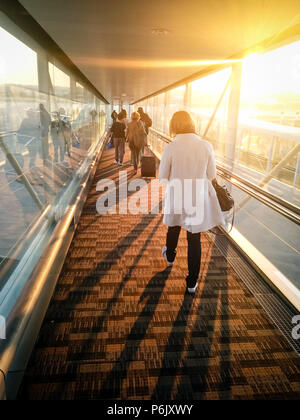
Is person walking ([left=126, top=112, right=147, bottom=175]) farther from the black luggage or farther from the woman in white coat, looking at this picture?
the woman in white coat

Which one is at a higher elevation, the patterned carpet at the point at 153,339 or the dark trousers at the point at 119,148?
the dark trousers at the point at 119,148

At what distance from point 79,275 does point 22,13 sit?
2.12 metres

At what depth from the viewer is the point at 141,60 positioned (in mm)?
4711

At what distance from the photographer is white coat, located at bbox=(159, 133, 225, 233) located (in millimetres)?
2439

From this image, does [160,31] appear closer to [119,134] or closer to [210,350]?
[210,350]

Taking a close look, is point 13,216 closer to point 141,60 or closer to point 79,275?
point 79,275

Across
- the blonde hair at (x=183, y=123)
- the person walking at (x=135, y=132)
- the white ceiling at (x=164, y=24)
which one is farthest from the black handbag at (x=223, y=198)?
the person walking at (x=135, y=132)

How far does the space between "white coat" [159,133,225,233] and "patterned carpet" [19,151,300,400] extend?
611 mm

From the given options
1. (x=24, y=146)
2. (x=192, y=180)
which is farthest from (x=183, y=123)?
(x=24, y=146)

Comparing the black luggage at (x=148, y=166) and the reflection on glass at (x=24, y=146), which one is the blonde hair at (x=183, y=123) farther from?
the black luggage at (x=148, y=166)

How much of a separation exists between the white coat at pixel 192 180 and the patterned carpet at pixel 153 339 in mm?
611

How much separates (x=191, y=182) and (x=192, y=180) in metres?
0.02

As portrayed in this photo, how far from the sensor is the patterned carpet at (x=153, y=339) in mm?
1775

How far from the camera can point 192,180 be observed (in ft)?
8.18
